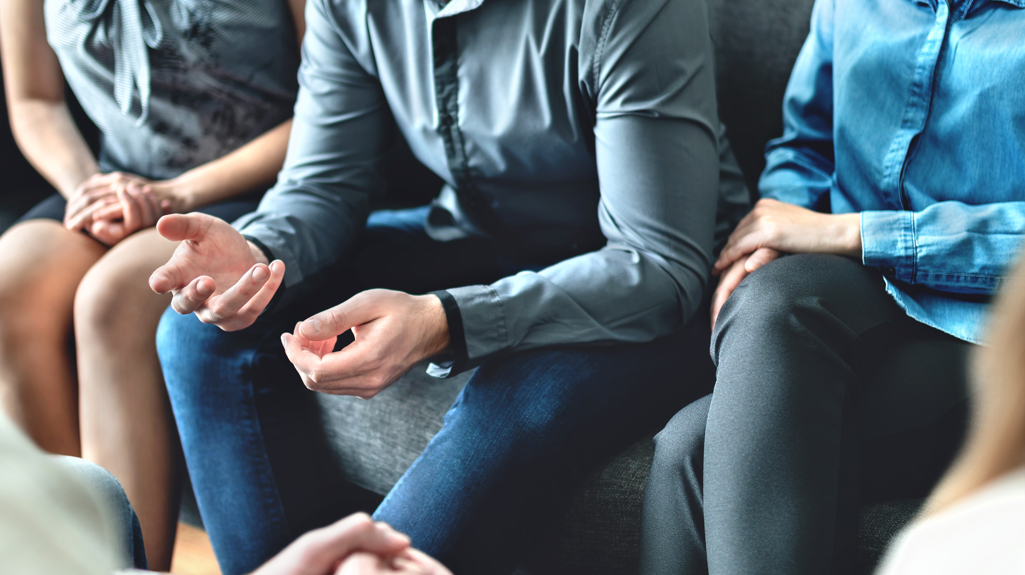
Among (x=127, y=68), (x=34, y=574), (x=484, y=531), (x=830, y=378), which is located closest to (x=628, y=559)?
(x=484, y=531)

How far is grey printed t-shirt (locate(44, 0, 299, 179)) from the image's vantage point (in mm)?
1052

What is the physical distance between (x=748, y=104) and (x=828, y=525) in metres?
0.69

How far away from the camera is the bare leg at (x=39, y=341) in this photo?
2.91 feet

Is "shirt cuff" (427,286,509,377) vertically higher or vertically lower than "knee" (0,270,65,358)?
higher

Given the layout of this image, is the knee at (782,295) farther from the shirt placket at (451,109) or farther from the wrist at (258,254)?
the wrist at (258,254)

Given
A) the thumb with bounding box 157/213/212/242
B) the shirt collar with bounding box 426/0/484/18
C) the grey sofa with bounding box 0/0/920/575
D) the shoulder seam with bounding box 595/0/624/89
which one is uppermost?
the shirt collar with bounding box 426/0/484/18

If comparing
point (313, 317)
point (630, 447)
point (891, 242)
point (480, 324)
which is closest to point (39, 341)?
point (313, 317)

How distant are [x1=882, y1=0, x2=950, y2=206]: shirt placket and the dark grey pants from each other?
132mm

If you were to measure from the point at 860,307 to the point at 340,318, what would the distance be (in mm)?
495

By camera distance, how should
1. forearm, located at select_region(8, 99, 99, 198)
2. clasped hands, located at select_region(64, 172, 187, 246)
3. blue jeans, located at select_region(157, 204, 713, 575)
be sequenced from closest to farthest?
1. blue jeans, located at select_region(157, 204, 713, 575)
2. clasped hands, located at select_region(64, 172, 187, 246)
3. forearm, located at select_region(8, 99, 99, 198)

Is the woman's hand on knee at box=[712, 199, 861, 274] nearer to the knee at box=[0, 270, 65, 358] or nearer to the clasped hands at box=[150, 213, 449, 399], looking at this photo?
the clasped hands at box=[150, 213, 449, 399]

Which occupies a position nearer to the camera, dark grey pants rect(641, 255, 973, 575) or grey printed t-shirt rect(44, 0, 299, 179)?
dark grey pants rect(641, 255, 973, 575)

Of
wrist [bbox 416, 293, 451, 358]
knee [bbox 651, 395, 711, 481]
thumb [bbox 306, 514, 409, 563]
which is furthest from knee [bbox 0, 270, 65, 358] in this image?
knee [bbox 651, 395, 711, 481]

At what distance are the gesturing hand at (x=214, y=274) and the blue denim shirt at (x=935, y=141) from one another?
2.05 feet
